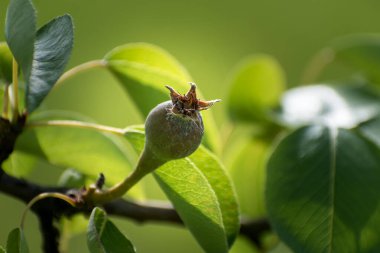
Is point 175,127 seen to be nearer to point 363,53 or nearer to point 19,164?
point 19,164

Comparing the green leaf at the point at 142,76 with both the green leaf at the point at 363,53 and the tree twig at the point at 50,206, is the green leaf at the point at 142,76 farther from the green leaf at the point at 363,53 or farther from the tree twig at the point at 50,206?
the green leaf at the point at 363,53

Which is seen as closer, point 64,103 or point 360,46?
point 360,46

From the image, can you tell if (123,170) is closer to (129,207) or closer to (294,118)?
(129,207)

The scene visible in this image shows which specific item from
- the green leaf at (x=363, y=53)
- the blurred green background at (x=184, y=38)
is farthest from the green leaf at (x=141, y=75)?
the blurred green background at (x=184, y=38)

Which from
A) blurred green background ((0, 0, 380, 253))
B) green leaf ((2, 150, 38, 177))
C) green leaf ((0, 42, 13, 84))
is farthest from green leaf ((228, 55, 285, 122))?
green leaf ((0, 42, 13, 84))

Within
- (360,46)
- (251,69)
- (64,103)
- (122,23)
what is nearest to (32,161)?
(251,69)

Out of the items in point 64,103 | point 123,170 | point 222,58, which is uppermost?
point 123,170

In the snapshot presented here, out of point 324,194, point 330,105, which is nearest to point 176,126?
point 324,194
